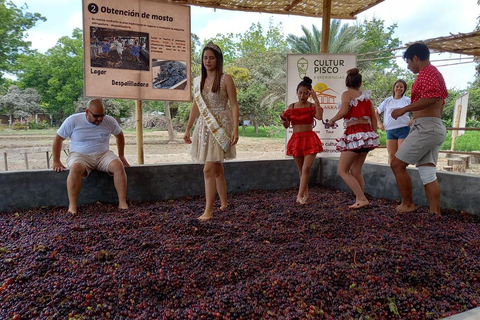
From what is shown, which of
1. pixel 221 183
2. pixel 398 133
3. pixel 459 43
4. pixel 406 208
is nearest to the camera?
pixel 406 208

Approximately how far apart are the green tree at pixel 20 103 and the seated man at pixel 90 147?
1747 centimetres

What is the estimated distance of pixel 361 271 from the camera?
6.36 ft

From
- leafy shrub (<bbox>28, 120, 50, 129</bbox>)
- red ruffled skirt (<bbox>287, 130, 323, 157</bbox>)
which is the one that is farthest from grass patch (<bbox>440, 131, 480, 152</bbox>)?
leafy shrub (<bbox>28, 120, 50, 129</bbox>)

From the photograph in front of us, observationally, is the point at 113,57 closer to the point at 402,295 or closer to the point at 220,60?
the point at 220,60

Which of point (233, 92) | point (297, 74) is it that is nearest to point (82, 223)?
point (233, 92)

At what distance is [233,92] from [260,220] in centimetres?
124

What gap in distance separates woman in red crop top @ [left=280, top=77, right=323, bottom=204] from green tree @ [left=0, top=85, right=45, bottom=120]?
739 inches

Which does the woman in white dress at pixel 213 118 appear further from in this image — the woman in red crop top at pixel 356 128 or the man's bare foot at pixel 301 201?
the woman in red crop top at pixel 356 128

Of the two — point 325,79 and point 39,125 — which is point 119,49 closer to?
point 325,79

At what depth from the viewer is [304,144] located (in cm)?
379

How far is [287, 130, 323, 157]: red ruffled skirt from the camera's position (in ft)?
12.3

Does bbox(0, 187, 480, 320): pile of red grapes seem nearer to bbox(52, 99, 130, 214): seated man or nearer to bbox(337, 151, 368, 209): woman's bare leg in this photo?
bbox(337, 151, 368, 209): woman's bare leg

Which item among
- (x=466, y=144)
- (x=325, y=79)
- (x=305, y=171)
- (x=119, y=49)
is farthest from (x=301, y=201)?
(x=466, y=144)

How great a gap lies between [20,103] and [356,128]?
19708 mm
